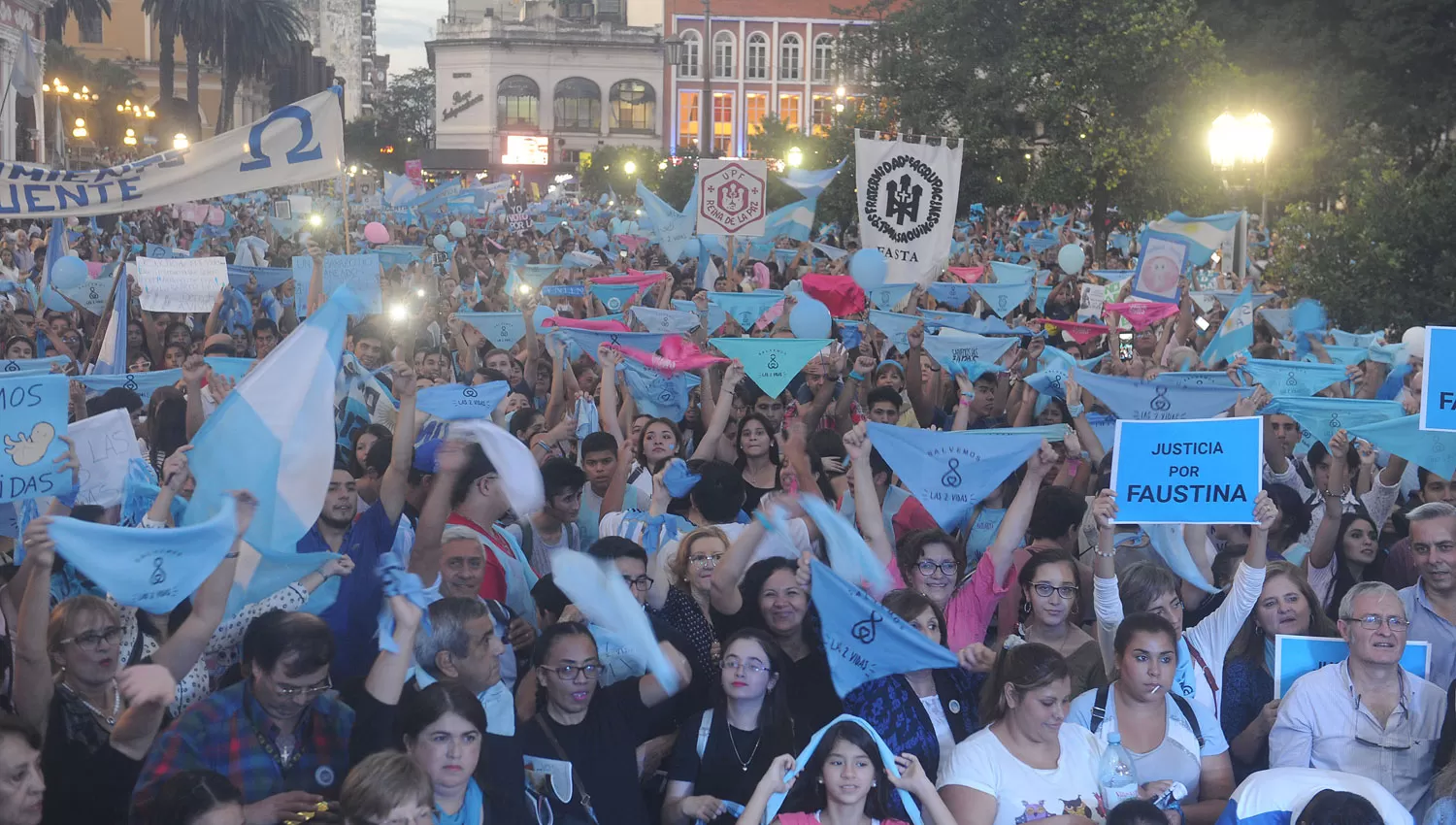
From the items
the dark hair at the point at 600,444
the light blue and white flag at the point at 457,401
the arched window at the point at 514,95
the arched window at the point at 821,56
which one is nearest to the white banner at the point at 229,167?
the light blue and white flag at the point at 457,401

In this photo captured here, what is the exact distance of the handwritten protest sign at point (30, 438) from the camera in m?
5.44

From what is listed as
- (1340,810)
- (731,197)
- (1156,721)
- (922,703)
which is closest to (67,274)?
(731,197)

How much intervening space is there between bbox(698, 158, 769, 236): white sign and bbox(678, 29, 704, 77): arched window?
82.0 meters

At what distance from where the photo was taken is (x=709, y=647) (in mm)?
5402

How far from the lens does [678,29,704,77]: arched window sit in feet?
312

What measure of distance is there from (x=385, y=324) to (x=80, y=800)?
6.90m

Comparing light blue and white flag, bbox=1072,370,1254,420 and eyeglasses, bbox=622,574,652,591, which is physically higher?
light blue and white flag, bbox=1072,370,1254,420

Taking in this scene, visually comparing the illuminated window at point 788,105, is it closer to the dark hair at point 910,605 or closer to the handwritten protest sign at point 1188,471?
the handwritten protest sign at point 1188,471

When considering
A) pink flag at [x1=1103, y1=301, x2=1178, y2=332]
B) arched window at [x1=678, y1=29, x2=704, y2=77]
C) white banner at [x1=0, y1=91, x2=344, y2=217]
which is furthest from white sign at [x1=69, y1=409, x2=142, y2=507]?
arched window at [x1=678, y1=29, x2=704, y2=77]

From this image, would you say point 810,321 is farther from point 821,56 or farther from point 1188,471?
point 821,56

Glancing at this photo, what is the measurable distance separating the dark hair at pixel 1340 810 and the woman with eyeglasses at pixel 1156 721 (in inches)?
19.7

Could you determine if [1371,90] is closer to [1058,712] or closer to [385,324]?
[385,324]

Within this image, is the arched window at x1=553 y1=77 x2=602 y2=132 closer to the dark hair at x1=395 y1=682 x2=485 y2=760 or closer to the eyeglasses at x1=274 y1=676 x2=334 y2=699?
the eyeglasses at x1=274 y1=676 x2=334 y2=699

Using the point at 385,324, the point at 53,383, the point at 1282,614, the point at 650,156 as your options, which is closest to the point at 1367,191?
the point at 385,324
